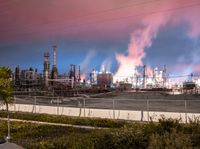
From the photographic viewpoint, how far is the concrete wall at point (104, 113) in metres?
23.5

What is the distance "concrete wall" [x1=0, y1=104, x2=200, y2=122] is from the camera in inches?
924

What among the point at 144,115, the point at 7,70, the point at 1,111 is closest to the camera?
the point at 7,70

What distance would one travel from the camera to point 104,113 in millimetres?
27250

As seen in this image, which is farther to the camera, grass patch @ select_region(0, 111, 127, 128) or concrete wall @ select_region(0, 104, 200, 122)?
concrete wall @ select_region(0, 104, 200, 122)

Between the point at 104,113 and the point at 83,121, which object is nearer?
Result: the point at 83,121

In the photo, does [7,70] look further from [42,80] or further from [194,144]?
[42,80]

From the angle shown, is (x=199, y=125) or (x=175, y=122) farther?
(x=175, y=122)

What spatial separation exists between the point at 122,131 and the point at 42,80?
2767 inches

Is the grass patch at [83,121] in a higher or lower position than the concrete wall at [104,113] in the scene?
lower

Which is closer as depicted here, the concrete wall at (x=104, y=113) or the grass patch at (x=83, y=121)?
the grass patch at (x=83, y=121)

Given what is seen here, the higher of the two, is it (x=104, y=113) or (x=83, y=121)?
(x=104, y=113)

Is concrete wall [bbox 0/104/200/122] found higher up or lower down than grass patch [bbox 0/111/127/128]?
higher up

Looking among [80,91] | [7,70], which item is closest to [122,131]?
[7,70]

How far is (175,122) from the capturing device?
544 inches
